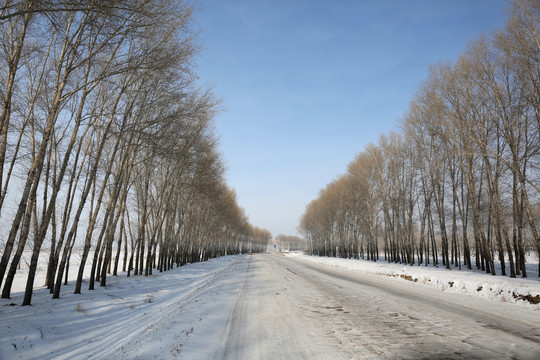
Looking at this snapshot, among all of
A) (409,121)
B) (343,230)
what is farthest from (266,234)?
(409,121)

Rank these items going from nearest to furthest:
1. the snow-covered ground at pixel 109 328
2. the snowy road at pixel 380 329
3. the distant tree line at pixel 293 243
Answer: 1. the snowy road at pixel 380 329
2. the snow-covered ground at pixel 109 328
3. the distant tree line at pixel 293 243

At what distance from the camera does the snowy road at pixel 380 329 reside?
4.25 meters

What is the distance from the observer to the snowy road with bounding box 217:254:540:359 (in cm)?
425

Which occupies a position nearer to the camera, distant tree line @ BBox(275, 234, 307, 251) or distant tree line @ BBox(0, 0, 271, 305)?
distant tree line @ BBox(0, 0, 271, 305)

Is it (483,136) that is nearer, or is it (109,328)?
(109,328)

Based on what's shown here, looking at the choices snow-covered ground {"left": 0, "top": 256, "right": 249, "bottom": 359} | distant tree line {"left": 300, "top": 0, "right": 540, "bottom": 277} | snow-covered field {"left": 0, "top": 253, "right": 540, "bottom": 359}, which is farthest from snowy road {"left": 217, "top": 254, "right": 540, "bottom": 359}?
distant tree line {"left": 300, "top": 0, "right": 540, "bottom": 277}

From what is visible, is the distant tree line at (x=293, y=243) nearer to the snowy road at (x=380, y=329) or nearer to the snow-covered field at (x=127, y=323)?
the snow-covered field at (x=127, y=323)

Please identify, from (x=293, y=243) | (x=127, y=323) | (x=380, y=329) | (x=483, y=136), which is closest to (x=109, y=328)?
(x=127, y=323)

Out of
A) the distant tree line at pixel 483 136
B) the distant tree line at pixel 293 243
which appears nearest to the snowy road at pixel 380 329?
the distant tree line at pixel 483 136

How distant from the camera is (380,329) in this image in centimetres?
542

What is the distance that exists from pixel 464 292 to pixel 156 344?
34.8 feet

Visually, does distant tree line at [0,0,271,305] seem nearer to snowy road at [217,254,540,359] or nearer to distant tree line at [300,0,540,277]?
snowy road at [217,254,540,359]

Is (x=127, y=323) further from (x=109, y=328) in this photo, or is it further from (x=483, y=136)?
(x=483, y=136)

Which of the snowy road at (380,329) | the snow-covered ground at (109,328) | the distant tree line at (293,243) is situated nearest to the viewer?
the snowy road at (380,329)
